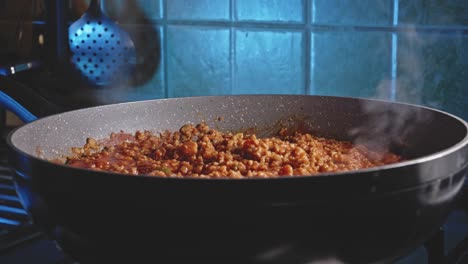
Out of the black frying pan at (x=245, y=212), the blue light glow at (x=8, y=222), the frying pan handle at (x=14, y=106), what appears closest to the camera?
the black frying pan at (x=245, y=212)

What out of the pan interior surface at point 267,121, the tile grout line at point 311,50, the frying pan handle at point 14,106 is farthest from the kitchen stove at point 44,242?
the tile grout line at point 311,50

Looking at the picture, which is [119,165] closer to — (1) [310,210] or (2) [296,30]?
(1) [310,210]

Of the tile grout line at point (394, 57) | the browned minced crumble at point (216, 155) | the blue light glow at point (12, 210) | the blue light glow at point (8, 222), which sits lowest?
the blue light glow at point (8, 222)

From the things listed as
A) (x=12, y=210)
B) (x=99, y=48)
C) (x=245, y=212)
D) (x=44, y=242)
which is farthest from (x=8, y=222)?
(x=99, y=48)

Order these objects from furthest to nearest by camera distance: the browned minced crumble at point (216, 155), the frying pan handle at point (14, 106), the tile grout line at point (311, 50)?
the tile grout line at point (311, 50), the frying pan handle at point (14, 106), the browned minced crumble at point (216, 155)

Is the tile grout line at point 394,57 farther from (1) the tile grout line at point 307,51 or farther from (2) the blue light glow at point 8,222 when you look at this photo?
(2) the blue light glow at point 8,222

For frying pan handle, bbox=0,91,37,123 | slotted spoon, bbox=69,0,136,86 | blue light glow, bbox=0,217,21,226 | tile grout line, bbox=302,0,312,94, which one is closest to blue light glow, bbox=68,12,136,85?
slotted spoon, bbox=69,0,136,86

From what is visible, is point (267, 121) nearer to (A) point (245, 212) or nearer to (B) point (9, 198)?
(B) point (9, 198)

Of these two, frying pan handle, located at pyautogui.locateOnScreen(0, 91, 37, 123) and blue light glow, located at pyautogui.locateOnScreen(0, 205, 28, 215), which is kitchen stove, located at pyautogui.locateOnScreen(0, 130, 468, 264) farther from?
frying pan handle, located at pyautogui.locateOnScreen(0, 91, 37, 123)
